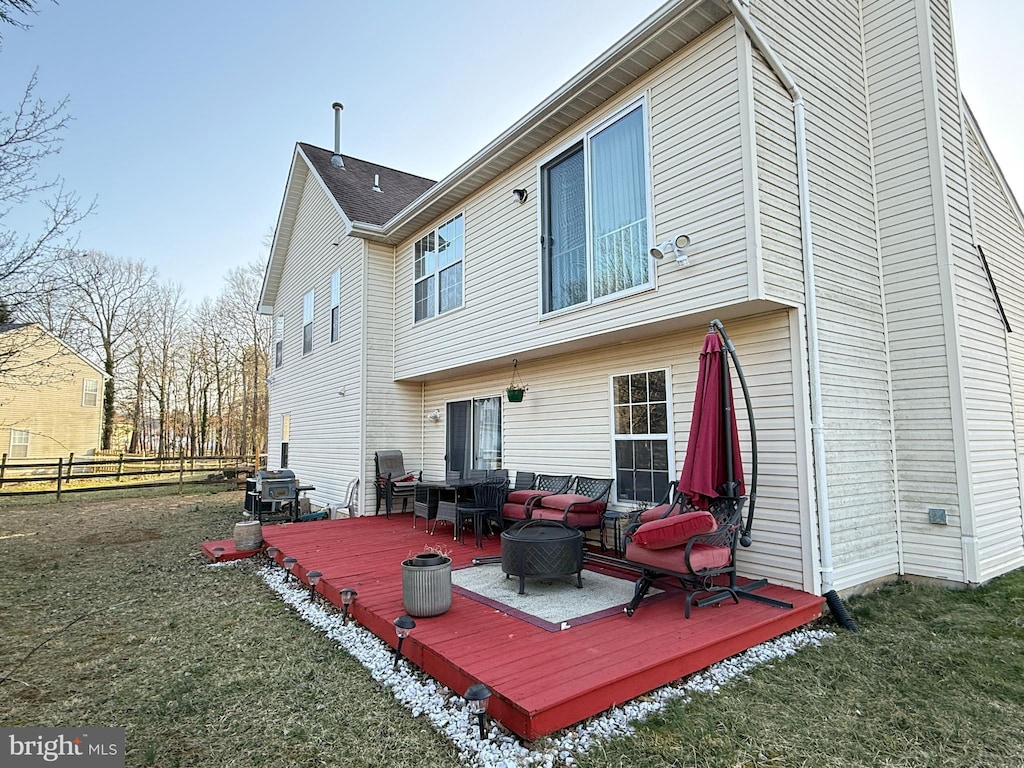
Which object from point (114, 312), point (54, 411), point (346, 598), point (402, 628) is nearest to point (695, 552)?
point (402, 628)

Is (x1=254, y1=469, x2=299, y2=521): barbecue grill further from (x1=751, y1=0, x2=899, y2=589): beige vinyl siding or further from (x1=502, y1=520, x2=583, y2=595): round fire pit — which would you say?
(x1=751, y1=0, x2=899, y2=589): beige vinyl siding

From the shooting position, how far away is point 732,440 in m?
4.32

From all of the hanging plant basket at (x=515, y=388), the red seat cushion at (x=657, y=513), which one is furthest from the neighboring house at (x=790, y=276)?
the red seat cushion at (x=657, y=513)

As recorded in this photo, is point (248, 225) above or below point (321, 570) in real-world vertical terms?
above

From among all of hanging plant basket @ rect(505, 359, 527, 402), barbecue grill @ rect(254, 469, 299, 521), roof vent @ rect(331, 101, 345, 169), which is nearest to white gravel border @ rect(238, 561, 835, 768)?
hanging plant basket @ rect(505, 359, 527, 402)

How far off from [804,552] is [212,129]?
14608 mm

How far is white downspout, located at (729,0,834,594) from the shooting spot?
14.7ft

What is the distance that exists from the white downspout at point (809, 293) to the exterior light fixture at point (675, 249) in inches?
41.4

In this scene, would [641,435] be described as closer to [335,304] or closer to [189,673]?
[189,673]

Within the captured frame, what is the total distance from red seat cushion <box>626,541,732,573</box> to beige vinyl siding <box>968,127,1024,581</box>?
295 cm

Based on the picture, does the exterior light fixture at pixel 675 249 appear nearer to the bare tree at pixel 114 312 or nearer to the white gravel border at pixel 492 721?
the white gravel border at pixel 492 721

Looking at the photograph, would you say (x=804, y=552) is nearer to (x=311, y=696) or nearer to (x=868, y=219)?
(x=868, y=219)

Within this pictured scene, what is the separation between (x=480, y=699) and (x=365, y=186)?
38.3 ft

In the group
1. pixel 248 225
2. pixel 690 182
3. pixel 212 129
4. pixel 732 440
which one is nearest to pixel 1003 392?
pixel 732 440
